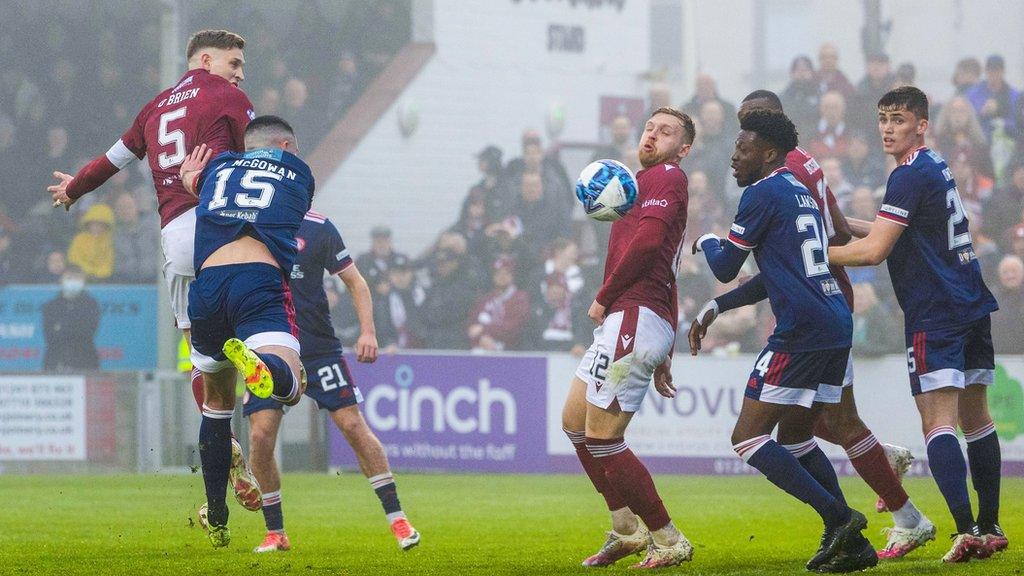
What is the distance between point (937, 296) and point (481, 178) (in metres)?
13.3

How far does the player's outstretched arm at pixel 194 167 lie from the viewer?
7.05 metres

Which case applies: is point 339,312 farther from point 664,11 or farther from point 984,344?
point 984,344

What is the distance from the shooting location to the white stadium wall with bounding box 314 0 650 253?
66.3ft

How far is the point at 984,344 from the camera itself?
23.4ft

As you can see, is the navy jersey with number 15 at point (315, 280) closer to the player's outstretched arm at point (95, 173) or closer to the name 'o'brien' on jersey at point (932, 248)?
the player's outstretched arm at point (95, 173)

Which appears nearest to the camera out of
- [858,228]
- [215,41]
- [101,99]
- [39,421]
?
[858,228]

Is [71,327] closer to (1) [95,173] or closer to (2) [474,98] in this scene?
(2) [474,98]

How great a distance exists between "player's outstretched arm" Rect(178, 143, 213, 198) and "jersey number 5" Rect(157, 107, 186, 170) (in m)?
0.15

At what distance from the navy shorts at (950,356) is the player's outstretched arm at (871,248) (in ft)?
1.60

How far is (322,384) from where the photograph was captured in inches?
332

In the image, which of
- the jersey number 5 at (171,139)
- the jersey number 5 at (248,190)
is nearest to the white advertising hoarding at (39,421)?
the jersey number 5 at (171,139)

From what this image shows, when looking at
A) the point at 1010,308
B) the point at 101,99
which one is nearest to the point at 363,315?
the point at 1010,308

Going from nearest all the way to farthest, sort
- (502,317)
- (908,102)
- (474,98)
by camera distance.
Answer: (908,102) < (502,317) < (474,98)

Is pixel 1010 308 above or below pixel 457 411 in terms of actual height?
above
